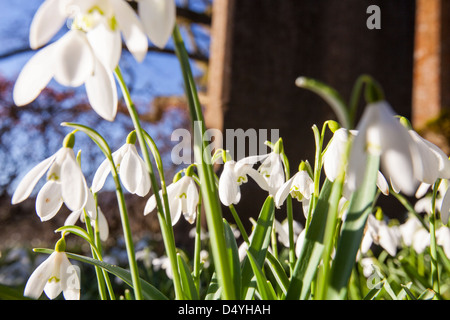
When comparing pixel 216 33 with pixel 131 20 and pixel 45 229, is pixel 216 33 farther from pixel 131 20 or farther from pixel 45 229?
pixel 131 20

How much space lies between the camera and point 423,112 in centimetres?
439

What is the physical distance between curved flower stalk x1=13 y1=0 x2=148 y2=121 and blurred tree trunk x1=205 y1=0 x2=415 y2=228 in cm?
230

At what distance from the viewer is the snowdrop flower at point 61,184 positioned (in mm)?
469

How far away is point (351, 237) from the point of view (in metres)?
0.44

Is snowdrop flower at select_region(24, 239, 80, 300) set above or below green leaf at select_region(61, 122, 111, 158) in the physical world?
below

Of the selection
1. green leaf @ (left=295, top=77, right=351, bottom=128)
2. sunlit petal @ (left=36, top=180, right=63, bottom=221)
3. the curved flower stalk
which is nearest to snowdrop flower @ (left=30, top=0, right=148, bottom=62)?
the curved flower stalk

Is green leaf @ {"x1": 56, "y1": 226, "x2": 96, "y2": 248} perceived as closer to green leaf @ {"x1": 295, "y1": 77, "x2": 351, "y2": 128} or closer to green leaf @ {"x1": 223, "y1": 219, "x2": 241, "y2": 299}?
green leaf @ {"x1": 223, "y1": 219, "x2": 241, "y2": 299}

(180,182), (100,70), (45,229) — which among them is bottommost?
(45,229)

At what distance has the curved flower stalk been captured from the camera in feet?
1.18

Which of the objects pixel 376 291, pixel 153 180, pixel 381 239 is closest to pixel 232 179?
pixel 153 180

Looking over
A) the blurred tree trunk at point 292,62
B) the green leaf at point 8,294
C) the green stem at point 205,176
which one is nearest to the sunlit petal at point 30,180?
the green leaf at point 8,294

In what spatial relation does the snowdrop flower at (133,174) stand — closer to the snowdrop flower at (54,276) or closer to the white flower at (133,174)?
the white flower at (133,174)
